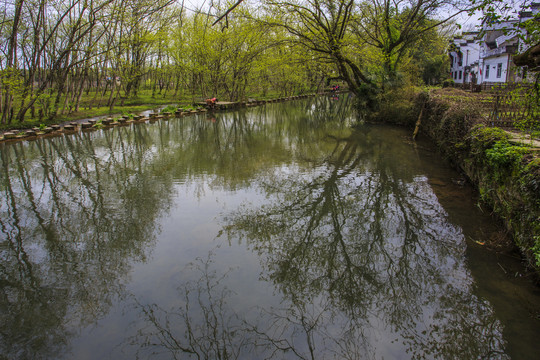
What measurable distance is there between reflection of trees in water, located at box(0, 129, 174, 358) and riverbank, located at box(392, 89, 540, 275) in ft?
19.1

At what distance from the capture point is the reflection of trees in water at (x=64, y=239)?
432cm

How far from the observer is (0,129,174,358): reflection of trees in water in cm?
432

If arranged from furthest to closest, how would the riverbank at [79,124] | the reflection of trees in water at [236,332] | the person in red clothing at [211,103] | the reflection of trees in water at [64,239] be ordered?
the person in red clothing at [211,103] < the riverbank at [79,124] < the reflection of trees in water at [64,239] < the reflection of trees in water at [236,332]

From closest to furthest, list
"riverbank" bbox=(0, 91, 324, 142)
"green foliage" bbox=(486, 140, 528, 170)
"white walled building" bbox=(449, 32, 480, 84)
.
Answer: "green foliage" bbox=(486, 140, 528, 170) < "riverbank" bbox=(0, 91, 324, 142) < "white walled building" bbox=(449, 32, 480, 84)

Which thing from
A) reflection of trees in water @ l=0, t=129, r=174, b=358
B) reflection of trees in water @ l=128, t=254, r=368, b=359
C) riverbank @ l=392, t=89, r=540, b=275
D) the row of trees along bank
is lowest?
reflection of trees in water @ l=128, t=254, r=368, b=359

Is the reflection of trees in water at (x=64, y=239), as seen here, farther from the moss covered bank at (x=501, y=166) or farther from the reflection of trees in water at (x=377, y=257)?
the moss covered bank at (x=501, y=166)

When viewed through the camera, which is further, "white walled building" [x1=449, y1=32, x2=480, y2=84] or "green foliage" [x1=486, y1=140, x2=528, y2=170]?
"white walled building" [x1=449, y1=32, x2=480, y2=84]

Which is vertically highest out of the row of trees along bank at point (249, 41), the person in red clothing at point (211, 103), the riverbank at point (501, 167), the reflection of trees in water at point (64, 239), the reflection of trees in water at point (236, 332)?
the row of trees along bank at point (249, 41)

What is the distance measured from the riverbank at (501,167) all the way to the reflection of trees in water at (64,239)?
5.82 metres

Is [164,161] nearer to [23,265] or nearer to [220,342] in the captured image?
[23,265]

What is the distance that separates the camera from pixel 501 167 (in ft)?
21.2

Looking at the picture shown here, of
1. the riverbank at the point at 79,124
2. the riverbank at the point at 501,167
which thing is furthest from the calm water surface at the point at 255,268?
the riverbank at the point at 79,124

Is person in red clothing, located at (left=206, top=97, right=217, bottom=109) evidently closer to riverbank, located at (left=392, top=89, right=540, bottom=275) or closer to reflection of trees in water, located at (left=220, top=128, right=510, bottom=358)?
riverbank, located at (left=392, top=89, right=540, bottom=275)

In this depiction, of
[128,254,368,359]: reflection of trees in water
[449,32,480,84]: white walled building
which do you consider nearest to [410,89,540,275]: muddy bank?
[128,254,368,359]: reflection of trees in water
